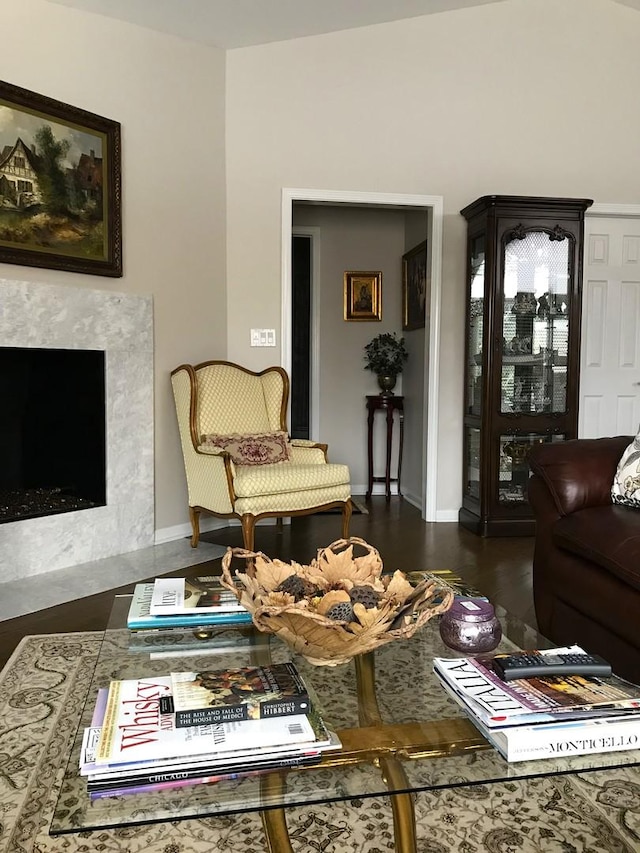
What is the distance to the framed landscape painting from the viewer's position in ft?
10.8

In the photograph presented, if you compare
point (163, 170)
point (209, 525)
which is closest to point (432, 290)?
point (163, 170)

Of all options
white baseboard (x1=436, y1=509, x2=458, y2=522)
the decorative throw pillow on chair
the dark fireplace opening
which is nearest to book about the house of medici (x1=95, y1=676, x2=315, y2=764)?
the decorative throw pillow on chair

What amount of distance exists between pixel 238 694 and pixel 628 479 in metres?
1.73

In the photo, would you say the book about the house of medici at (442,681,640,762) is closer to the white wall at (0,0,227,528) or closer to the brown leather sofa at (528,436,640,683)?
the brown leather sofa at (528,436,640,683)

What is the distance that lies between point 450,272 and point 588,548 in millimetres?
2917

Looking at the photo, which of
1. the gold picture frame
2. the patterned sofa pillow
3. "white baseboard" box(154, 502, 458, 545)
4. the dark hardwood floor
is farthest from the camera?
the gold picture frame

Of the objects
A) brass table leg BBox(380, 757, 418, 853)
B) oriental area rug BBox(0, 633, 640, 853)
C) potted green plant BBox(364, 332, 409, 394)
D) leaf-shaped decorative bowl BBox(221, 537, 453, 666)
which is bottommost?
oriental area rug BBox(0, 633, 640, 853)

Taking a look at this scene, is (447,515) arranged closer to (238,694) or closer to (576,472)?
(576,472)

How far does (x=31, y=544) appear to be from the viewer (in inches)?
134

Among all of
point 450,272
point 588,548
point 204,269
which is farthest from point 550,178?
point 588,548

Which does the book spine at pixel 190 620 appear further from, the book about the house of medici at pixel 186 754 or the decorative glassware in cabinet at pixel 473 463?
the decorative glassware in cabinet at pixel 473 463

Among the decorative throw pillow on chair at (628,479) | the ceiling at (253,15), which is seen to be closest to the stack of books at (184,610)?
the decorative throw pillow on chair at (628,479)

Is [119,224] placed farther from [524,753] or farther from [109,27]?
[524,753]

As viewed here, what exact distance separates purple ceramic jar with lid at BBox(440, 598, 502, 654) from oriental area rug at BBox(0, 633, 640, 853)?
0.31 meters
